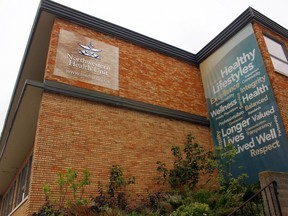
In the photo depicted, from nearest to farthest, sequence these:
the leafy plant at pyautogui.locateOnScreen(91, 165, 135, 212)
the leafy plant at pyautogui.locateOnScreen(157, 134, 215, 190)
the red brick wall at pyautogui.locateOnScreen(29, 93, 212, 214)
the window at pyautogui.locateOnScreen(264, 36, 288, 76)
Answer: the leafy plant at pyautogui.locateOnScreen(91, 165, 135, 212)
the red brick wall at pyautogui.locateOnScreen(29, 93, 212, 214)
the leafy plant at pyautogui.locateOnScreen(157, 134, 215, 190)
the window at pyautogui.locateOnScreen(264, 36, 288, 76)

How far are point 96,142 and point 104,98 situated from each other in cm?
171

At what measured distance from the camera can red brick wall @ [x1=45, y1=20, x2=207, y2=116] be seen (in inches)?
467

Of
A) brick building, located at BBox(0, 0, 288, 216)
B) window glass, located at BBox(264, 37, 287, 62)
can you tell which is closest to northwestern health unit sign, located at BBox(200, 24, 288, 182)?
brick building, located at BBox(0, 0, 288, 216)

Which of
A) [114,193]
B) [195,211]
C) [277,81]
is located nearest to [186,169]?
[114,193]

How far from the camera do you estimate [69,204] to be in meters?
8.20

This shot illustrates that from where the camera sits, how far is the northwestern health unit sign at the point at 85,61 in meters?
10.9

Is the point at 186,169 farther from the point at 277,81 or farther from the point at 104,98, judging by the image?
the point at 277,81

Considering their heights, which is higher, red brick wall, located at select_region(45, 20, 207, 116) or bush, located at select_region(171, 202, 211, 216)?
red brick wall, located at select_region(45, 20, 207, 116)

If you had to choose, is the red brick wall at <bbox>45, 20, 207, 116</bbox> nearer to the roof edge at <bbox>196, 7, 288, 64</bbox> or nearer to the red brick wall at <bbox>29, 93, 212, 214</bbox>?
the red brick wall at <bbox>29, 93, 212, 214</bbox>

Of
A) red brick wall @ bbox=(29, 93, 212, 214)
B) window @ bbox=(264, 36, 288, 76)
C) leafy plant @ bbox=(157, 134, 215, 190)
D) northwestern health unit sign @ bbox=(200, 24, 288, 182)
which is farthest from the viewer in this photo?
window @ bbox=(264, 36, 288, 76)

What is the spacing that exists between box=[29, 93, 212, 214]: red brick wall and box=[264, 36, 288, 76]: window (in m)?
5.12

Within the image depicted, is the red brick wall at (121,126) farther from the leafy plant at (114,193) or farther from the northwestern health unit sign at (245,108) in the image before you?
the northwestern health unit sign at (245,108)

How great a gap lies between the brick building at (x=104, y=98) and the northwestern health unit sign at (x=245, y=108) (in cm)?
35

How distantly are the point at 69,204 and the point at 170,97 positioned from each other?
6.75 m
